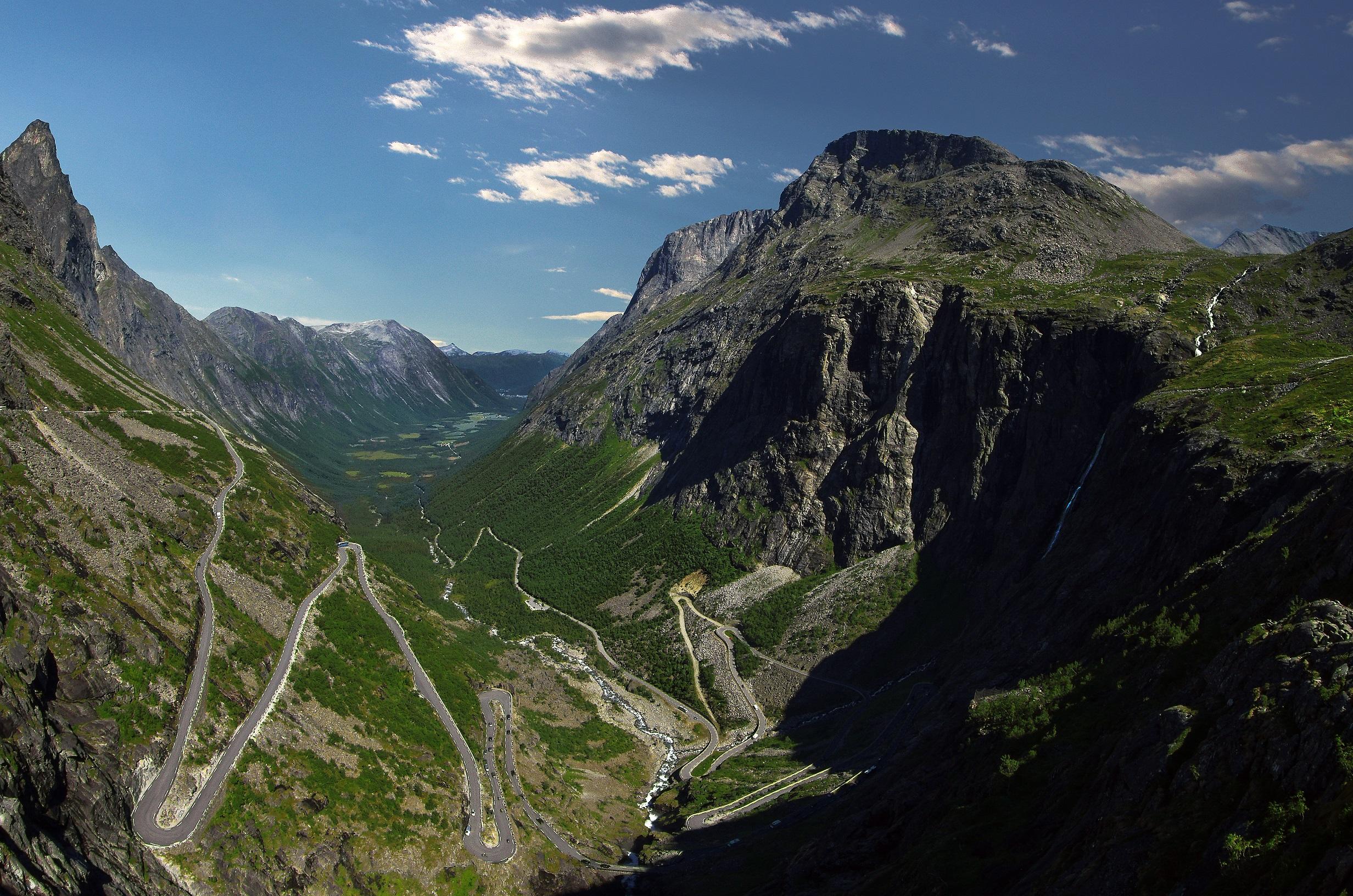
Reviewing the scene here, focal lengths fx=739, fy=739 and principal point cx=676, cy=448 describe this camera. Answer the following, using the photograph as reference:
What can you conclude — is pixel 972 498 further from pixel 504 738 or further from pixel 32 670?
pixel 32 670

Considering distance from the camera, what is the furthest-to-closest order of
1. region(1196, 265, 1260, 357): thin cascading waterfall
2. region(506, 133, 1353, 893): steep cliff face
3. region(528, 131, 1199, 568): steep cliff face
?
region(528, 131, 1199, 568): steep cliff face < region(1196, 265, 1260, 357): thin cascading waterfall < region(506, 133, 1353, 893): steep cliff face

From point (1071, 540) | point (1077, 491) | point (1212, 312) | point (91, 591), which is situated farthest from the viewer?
point (1212, 312)

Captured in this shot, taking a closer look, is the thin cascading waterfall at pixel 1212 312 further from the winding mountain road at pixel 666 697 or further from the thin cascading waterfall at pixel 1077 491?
the winding mountain road at pixel 666 697

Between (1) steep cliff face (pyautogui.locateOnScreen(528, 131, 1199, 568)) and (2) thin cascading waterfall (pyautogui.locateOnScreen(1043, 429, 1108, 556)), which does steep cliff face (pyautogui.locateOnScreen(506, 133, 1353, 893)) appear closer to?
(1) steep cliff face (pyautogui.locateOnScreen(528, 131, 1199, 568))

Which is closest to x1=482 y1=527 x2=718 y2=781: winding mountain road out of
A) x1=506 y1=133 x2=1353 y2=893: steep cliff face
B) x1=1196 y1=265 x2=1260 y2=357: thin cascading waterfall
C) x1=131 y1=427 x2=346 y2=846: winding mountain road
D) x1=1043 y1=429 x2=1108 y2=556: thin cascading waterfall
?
x1=506 y1=133 x2=1353 y2=893: steep cliff face

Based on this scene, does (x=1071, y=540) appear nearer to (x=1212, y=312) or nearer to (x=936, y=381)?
(x=1212, y=312)

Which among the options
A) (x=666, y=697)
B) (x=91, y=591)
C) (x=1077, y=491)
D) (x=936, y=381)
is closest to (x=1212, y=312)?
(x=1077, y=491)

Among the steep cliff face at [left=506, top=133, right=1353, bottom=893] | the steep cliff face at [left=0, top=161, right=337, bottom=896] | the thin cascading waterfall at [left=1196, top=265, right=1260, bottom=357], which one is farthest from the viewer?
the thin cascading waterfall at [left=1196, top=265, right=1260, bottom=357]

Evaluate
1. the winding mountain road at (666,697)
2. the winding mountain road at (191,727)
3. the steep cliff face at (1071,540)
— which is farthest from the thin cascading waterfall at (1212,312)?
the winding mountain road at (191,727)
